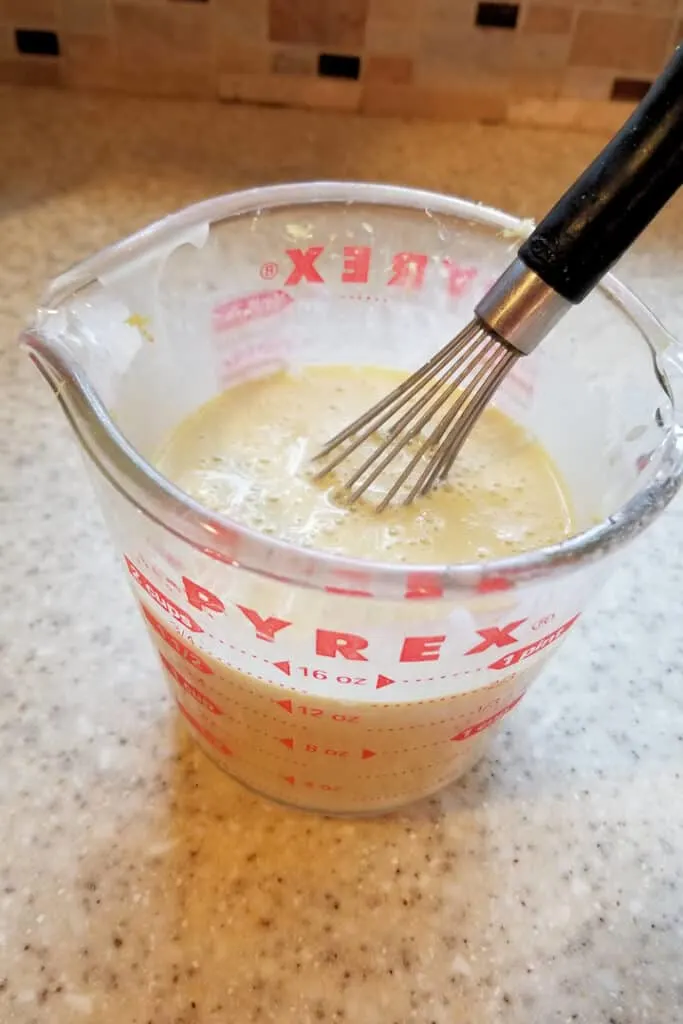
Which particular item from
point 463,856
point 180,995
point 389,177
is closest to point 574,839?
point 463,856

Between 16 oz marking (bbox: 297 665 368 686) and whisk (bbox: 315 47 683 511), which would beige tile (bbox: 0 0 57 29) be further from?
16 oz marking (bbox: 297 665 368 686)

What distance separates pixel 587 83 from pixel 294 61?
276 millimetres

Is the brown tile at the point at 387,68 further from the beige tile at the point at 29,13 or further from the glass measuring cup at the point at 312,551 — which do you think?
the glass measuring cup at the point at 312,551

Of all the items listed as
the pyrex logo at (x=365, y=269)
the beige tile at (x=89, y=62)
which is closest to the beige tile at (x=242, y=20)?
the beige tile at (x=89, y=62)

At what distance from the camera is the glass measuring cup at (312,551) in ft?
1.33

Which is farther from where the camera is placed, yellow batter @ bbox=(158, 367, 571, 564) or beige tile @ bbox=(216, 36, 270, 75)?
beige tile @ bbox=(216, 36, 270, 75)

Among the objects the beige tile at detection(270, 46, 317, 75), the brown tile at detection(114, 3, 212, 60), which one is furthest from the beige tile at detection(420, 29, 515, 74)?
the brown tile at detection(114, 3, 212, 60)

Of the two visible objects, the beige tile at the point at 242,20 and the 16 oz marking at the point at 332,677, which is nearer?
the 16 oz marking at the point at 332,677

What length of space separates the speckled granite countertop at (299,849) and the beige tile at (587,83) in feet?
1.58

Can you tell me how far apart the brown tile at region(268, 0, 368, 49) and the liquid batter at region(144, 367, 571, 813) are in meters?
0.41

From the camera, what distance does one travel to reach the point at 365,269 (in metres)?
0.65

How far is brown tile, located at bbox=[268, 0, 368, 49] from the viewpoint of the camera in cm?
90

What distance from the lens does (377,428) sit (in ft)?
1.89

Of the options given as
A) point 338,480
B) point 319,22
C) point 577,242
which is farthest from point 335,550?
point 319,22
